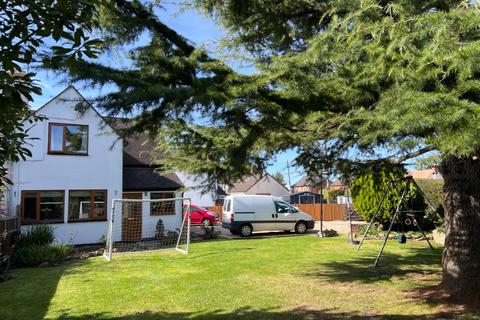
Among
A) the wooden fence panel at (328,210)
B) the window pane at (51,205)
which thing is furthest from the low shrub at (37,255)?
the wooden fence panel at (328,210)

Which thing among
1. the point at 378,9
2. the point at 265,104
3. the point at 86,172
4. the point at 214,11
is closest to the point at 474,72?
the point at 378,9

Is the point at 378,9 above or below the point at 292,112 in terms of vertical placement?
above

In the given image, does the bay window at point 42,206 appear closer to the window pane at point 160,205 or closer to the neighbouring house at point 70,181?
the neighbouring house at point 70,181

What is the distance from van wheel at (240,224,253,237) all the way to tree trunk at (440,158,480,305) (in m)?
14.6

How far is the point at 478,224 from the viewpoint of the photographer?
7059mm

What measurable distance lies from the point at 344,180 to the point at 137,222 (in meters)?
14.0

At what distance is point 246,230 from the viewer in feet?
70.7

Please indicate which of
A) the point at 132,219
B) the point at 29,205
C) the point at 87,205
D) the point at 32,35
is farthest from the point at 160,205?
the point at 32,35

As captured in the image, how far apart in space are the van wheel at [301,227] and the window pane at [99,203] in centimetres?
1003

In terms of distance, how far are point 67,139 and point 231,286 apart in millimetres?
11971

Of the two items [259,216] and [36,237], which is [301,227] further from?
[36,237]

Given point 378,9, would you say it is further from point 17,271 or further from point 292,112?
point 17,271

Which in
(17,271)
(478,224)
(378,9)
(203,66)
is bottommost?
(17,271)

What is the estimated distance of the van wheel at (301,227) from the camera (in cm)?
2267
